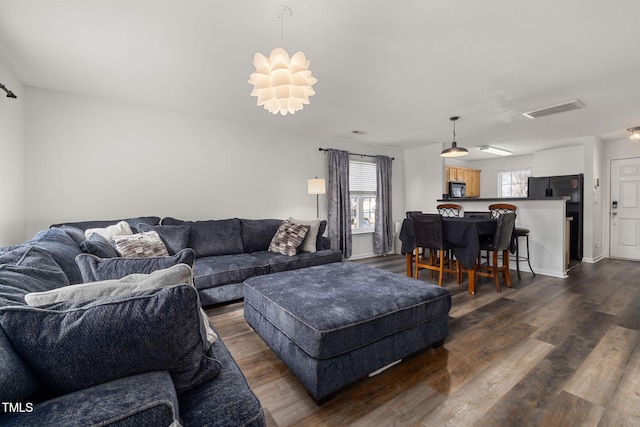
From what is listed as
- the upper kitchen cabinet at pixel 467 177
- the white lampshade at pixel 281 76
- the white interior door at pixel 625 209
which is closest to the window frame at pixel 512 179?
the upper kitchen cabinet at pixel 467 177

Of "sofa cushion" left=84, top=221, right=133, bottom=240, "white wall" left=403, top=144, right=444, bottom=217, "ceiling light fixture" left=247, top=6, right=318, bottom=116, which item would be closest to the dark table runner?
"white wall" left=403, top=144, right=444, bottom=217

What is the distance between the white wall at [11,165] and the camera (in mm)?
2557

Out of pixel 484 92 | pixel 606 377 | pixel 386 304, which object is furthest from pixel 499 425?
pixel 484 92

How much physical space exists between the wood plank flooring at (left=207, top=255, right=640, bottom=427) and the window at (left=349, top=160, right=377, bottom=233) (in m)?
3.21

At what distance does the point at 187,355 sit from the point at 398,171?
6.31m

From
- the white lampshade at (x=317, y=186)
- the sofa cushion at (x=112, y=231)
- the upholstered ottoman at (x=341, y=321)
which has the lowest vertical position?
the upholstered ottoman at (x=341, y=321)

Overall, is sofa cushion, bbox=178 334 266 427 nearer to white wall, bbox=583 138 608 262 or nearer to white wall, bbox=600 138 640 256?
white wall, bbox=583 138 608 262

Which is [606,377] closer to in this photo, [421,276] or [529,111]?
[421,276]

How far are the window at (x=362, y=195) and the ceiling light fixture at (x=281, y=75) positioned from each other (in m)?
3.96

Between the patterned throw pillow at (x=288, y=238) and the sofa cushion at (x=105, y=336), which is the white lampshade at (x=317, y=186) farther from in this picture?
the sofa cushion at (x=105, y=336)

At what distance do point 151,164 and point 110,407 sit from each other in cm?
375

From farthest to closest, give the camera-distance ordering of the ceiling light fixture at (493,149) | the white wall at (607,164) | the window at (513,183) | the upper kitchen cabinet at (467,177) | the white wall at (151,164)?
the window at (513,183) → the upper kitchen cabinet at (467,177) → the ceiling light fixture at (493,149) → the white wall at (607,164) → the white wall at (151,164)

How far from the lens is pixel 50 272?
132cm

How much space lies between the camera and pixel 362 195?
19.8ft
